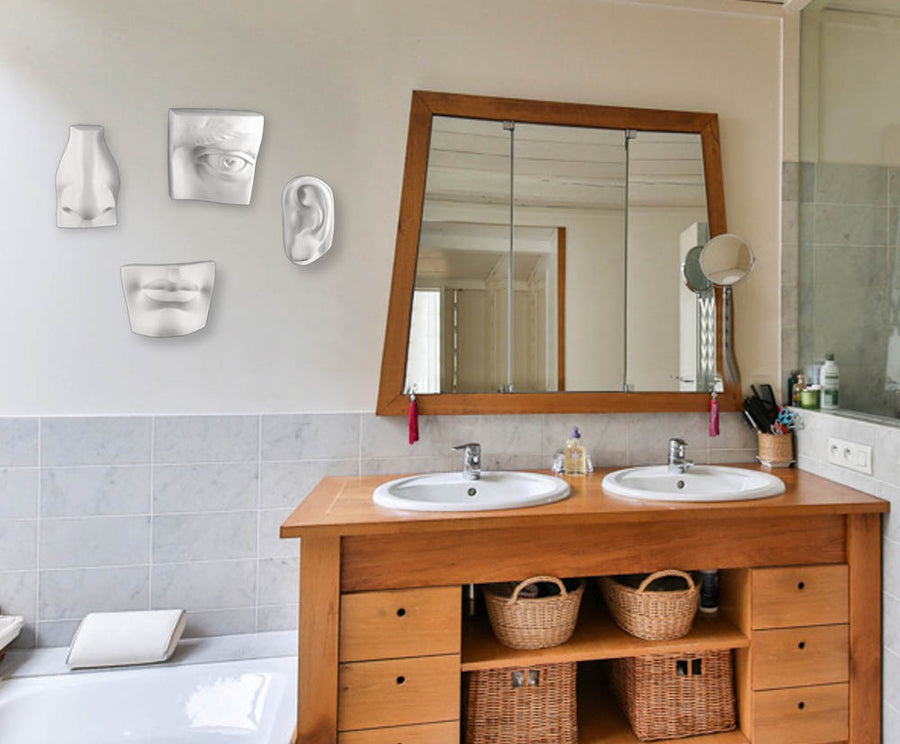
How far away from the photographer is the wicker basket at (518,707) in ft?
4.35

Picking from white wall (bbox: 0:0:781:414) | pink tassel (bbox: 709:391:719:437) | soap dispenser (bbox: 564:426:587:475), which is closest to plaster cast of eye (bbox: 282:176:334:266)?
white wall (bbox: 0:0:781:414)

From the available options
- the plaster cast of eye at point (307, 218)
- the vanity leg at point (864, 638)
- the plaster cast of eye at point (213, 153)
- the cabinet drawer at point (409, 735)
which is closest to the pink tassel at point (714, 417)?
the vanity leg at point (864, 638)

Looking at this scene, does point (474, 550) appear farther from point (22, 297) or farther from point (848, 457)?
point (22, 297)

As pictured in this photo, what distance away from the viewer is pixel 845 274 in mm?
1706

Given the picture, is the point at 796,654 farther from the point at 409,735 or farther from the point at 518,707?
the point at 409,735

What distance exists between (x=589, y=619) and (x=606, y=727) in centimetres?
28

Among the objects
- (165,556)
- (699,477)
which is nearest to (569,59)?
(699,477)

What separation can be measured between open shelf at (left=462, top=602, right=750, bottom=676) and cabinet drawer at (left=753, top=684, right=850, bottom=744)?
4.6 inches

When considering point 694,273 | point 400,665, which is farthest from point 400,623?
point 694,273

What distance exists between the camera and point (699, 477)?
1.64 meters

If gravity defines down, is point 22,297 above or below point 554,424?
above

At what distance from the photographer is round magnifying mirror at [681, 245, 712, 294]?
1773 mm

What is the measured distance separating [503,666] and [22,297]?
1.72 m

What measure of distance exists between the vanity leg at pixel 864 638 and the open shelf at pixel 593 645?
31 centimetres
